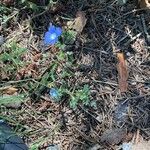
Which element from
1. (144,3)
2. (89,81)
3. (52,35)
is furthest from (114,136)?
(144,3)

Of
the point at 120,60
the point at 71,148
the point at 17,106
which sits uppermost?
the point at 120,60

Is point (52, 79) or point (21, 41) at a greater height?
point (21, 41)

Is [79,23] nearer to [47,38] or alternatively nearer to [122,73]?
[47,38]

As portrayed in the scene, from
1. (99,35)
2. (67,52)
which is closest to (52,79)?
(67,52)

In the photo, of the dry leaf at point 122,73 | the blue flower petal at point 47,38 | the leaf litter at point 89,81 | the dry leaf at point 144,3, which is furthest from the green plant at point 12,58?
the dry leaf at point 144,3

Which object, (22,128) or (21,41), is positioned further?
(21,41)

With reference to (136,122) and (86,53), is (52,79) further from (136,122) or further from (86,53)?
(136,122)
